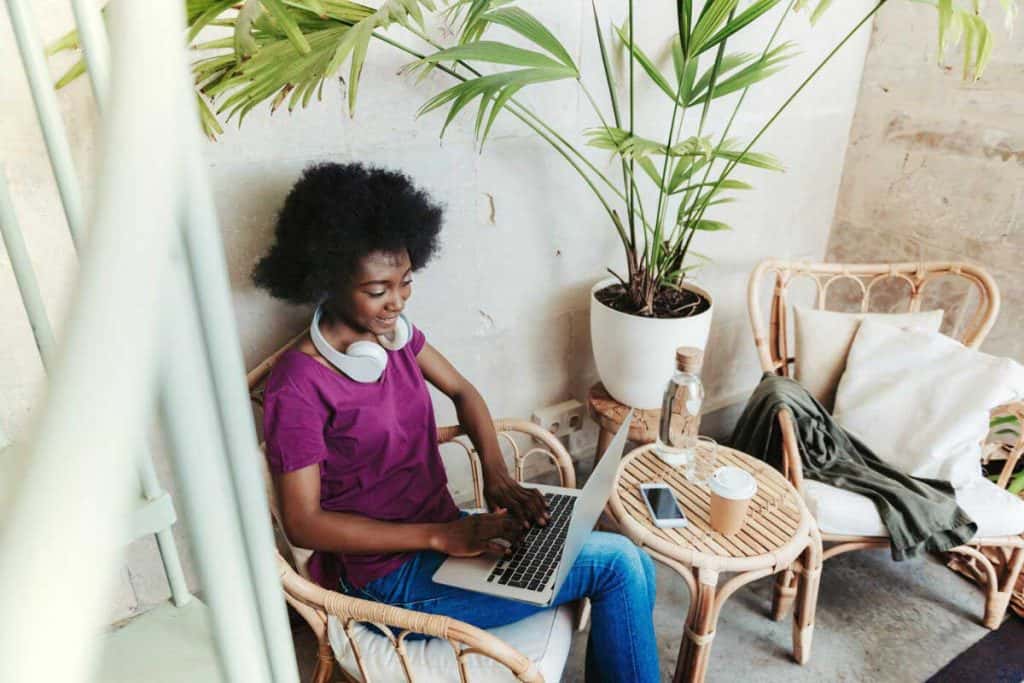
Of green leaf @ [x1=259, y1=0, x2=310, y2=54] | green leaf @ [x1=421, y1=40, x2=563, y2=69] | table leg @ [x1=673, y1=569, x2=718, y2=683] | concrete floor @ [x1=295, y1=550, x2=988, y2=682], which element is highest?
green leaf @ [x1=259, y1=0, x2=310, y2=54]

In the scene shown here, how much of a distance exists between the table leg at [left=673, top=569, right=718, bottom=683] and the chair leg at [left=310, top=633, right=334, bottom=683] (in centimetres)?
74

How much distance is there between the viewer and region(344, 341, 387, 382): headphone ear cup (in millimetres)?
1286

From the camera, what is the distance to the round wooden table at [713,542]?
142 centimetres

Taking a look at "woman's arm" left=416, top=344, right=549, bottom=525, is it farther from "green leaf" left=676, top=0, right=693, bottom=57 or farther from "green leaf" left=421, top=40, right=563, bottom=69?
"green leaf" left=676, top=0, right=693, bottom=57

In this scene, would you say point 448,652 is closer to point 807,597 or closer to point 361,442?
point 361,442

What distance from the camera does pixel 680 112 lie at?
6.84 ft

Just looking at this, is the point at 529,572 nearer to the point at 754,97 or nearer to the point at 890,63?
the point at 754,97

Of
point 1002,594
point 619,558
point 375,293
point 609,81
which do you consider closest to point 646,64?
point 609,81

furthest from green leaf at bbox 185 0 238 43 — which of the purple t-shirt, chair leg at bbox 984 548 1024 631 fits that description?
chair leg at bbox 984 548 1024 631

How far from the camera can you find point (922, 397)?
1.89 metres

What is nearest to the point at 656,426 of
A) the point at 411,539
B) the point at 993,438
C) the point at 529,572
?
the point at 529,572

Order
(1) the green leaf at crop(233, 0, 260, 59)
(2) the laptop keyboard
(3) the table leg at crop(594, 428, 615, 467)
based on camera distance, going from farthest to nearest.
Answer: (3) the table leg at crop(594, 428, 615, 467) → (2) the laptop keyboard → (1) the green leaf at crop(233, 0, 260, 59)

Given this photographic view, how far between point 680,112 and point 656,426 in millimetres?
982

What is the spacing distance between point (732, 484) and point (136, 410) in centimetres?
141
